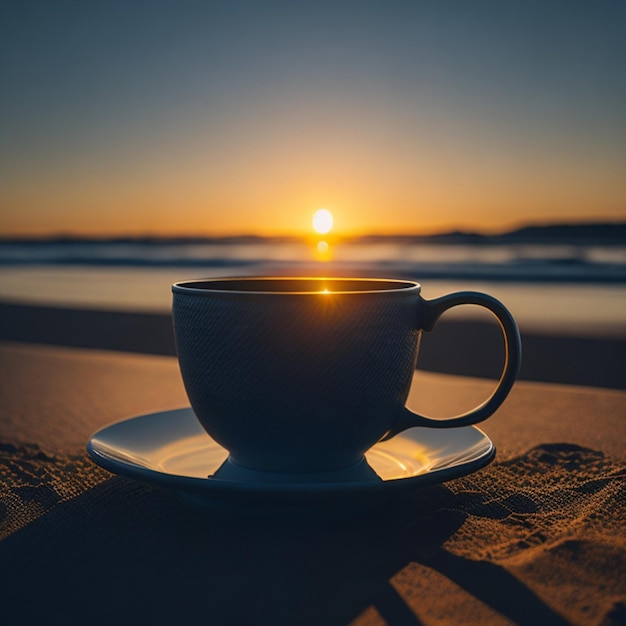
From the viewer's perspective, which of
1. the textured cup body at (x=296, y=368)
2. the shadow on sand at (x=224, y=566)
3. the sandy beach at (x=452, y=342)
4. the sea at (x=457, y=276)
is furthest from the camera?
the sea at (x=457, y=276)

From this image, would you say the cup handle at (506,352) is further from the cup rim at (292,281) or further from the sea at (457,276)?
the sea at (457,276)

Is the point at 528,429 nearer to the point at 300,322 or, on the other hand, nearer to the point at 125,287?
the point at 300,322

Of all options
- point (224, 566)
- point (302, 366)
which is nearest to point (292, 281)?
point (302, 366)

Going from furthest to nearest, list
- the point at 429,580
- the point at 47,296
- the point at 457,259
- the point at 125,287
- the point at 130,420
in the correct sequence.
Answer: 1. the point at 457,259
2. the point at 125,287
3. the point at 47,296
4. the point at 130,420
5. the point at 429,580

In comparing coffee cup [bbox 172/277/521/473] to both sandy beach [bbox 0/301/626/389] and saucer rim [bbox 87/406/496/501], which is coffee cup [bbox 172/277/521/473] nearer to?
saucer rim [bbox 87/406/496/501]

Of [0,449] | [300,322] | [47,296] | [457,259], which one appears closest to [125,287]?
[47,296]

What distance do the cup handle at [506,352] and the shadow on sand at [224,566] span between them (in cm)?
8

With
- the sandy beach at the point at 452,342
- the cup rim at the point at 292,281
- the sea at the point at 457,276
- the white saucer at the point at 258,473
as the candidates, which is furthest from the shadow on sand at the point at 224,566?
the sea at the point at 457,276

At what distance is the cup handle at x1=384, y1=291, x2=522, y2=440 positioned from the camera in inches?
26.0

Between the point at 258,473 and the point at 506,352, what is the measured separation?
0.92 feet

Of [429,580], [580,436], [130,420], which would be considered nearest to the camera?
[429,580]

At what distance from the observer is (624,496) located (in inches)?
26.8

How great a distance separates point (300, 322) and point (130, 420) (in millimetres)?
318

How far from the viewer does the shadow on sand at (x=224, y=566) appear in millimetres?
458
